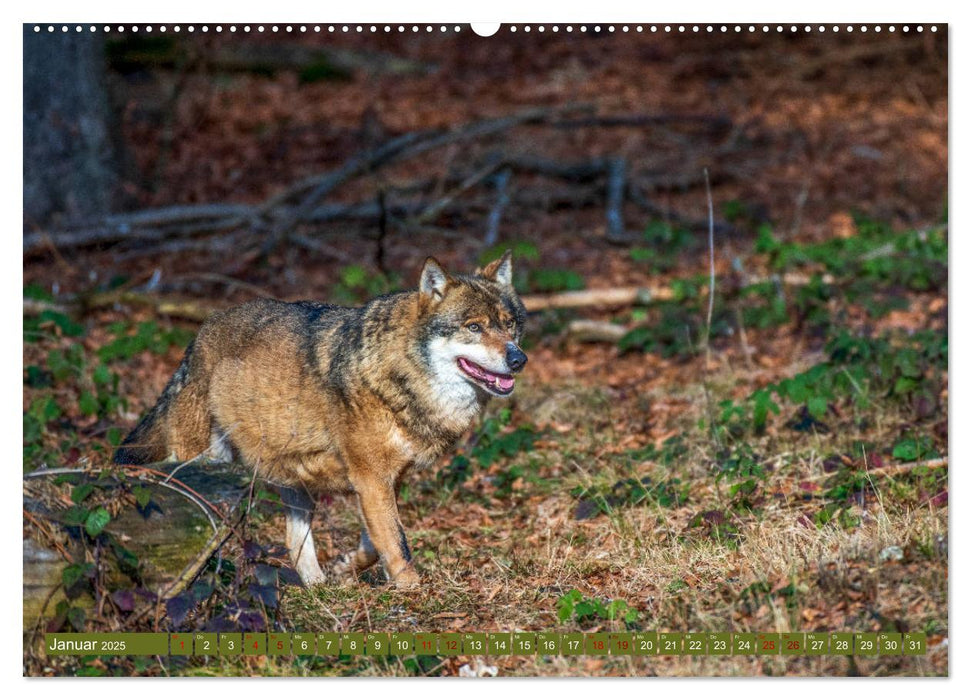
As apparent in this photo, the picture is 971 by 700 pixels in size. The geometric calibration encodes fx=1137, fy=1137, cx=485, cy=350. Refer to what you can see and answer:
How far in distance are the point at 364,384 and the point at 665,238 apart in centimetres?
778

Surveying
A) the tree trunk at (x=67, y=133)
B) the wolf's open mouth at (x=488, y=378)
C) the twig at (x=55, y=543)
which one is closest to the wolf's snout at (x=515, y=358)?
the wolf's open mouth at (x=488, y=378)

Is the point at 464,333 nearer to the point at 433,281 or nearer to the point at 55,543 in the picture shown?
the point at 433,281

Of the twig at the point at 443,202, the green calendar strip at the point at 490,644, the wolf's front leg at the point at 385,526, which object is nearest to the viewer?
the green calendar strip at the point at 490,644

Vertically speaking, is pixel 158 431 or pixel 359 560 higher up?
pixel 158 431

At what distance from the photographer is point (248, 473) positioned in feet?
24.7

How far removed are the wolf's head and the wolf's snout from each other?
0.02m

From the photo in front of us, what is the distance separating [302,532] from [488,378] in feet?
6.39

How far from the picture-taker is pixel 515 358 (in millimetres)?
7082

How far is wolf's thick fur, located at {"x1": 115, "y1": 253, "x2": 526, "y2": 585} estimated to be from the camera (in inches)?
290

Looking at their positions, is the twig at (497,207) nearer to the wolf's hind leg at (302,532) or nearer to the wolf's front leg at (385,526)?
the wolf's hind leg at (302,532)

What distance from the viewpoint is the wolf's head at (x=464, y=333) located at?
7.23m

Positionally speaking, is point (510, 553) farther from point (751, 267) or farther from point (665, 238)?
point (665, 238)

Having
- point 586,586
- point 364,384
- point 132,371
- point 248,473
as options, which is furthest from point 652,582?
point 132,371

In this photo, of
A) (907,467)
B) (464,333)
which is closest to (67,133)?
(464,333)
